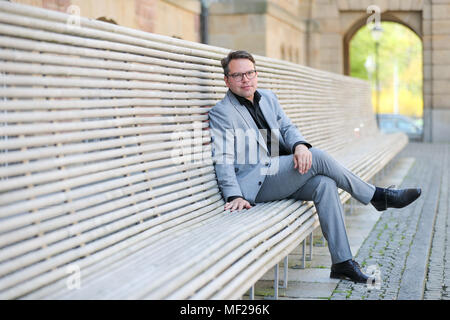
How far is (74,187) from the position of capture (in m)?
3.47

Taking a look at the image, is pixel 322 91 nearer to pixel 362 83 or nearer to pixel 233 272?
pixel 362 83

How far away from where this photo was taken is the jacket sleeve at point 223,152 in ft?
16.6

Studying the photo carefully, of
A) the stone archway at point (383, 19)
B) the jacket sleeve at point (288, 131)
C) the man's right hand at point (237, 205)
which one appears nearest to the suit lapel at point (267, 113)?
the jacket sleeve at point (288, 131)

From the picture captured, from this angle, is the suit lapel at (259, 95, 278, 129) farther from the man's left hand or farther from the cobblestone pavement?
the cobblestone pavement

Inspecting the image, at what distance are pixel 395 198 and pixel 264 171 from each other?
103 centimetres

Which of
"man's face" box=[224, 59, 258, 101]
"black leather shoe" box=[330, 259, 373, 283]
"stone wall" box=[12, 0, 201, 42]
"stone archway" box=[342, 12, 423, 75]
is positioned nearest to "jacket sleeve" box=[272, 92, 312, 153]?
"man's face" box=[224, 59, 258, 101]

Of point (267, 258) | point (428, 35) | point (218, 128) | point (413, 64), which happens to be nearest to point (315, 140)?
point (218, 128)

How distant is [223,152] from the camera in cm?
513

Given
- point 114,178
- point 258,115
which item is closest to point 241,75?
point 258,115

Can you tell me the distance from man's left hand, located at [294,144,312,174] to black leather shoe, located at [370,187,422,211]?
69 centimetres

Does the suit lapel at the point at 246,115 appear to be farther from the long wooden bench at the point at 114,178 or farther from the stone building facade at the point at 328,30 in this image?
the stone building facade at the point at 328,30

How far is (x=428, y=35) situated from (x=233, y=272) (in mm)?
24895

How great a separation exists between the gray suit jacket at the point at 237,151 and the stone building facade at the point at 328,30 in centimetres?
1412

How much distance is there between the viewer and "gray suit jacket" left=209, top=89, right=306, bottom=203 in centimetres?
507
